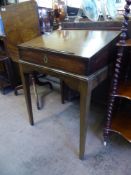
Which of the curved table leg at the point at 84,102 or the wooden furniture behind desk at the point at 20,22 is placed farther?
the wooden furniture behind desk at the point at 20,22

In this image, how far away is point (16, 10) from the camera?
6.50ft

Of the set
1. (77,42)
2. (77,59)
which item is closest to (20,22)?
(77,42)

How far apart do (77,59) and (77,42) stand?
10.4 inches

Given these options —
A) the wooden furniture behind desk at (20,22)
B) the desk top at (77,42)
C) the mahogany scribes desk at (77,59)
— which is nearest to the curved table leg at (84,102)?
the mahogany scribes desk at (77,59)

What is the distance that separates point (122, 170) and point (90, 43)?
95 cm

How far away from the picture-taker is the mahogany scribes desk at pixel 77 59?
1102 millimetres

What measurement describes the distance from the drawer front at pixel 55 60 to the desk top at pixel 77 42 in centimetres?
3

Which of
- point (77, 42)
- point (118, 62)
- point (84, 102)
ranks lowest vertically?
point (84, 102)

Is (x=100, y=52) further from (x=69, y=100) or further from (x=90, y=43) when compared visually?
(x=69, y=100)

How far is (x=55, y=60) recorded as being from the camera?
1221mm

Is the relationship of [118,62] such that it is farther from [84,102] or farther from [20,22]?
[20,22]

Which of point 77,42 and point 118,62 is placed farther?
point 77,42

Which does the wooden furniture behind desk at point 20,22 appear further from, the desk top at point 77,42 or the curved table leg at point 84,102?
the curved table leg at point 84,102

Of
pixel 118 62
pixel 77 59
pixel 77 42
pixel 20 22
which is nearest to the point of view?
pixel 77 59
